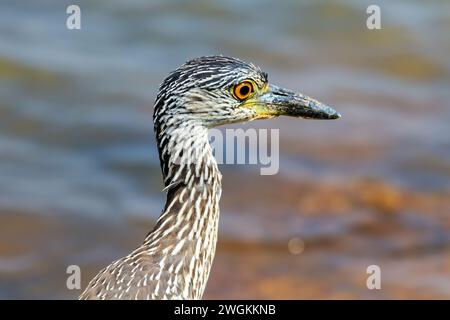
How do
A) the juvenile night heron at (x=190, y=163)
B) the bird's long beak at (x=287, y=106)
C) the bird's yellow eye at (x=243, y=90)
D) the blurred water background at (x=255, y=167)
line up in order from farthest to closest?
1. the blurred water background at (x=255, y=167)
2. the bird's long beak at (x=287, y=106)
3. the bird's yellow eye at (x=243, y=90)
4. the juvenile night heron at (x=190, y=163)

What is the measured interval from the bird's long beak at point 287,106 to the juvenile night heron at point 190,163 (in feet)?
0.38

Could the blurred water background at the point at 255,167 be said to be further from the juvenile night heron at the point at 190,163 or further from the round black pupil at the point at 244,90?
the round black pupil at the point at 244,90

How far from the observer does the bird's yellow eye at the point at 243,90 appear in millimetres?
7311

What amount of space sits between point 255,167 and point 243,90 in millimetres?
5178

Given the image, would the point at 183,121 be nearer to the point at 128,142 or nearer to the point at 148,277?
the point at 148,277

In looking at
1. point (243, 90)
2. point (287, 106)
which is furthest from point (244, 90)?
point (287, 106)

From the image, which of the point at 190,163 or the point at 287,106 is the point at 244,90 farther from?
the point at 190,163

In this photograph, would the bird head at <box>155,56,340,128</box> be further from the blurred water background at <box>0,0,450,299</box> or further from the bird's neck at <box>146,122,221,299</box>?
the blurred water background at <box>0,0,450,299</box>

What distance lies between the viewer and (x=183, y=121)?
712cm

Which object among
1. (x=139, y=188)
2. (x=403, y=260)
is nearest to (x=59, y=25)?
(x=139, y=188)

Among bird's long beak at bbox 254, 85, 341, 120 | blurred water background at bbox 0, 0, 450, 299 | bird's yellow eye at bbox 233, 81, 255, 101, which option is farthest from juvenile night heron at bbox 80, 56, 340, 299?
blurred water background at bbox 0, 0, 450, 299

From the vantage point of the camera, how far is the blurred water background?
35.6 ft

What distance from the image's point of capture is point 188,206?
725 centimetres

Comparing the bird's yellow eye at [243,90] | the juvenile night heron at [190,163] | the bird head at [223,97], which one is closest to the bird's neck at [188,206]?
the juvenile night heron at [190,163]
